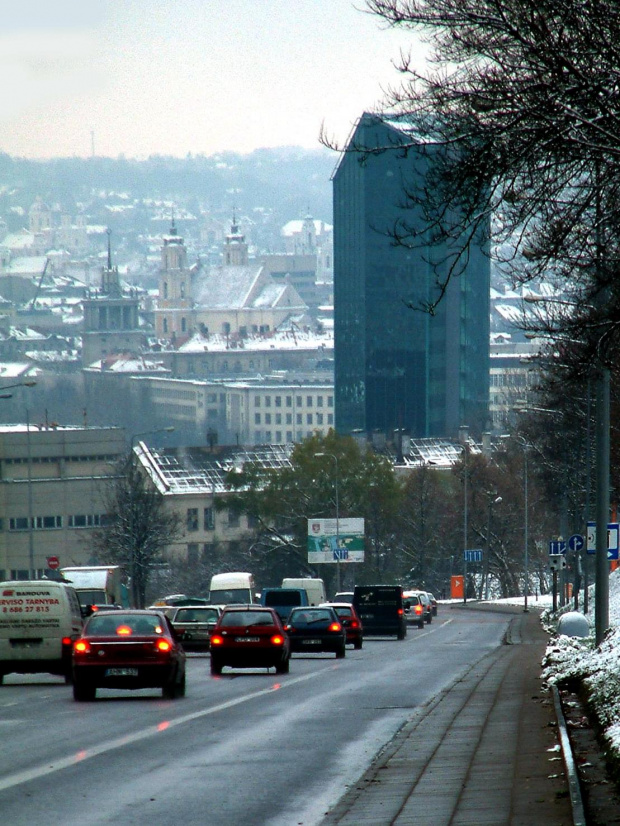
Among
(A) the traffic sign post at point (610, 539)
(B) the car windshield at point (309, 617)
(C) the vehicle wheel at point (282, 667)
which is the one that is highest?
(A) the traffic sign post at point (610, 539)

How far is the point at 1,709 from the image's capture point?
21.6m

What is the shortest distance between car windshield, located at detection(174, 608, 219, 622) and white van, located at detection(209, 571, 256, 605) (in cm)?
1708

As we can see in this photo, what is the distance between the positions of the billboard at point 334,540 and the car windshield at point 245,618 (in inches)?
2547

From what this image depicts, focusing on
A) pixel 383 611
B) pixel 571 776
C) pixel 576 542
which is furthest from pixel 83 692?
pixel 383 611

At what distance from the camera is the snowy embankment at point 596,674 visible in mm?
15141

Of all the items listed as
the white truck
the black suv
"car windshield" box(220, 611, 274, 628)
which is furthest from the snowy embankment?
the white truck

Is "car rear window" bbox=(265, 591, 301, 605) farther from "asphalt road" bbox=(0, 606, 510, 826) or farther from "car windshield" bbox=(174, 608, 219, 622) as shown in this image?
"asphalt road" bbox=(0, 606, 510, 826)

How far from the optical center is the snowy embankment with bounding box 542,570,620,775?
596 inches

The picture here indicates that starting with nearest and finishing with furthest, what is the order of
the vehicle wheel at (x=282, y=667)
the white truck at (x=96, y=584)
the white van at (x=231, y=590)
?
the vehicle wheel at (x=282, y=667), the white truck at (x=96, y=584), the white van at (x=231, y=590)

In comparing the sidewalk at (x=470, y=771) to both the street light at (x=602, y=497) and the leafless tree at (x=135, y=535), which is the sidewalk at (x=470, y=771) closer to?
the street light at (x=602, y=497)

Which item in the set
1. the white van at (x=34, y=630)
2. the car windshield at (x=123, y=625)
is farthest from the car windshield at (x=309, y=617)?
the car windshield at (x=123, y=625)

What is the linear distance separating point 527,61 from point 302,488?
88.7 metres

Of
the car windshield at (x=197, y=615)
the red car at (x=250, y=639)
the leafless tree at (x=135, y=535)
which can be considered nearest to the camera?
the red car at (x=250, y=639)

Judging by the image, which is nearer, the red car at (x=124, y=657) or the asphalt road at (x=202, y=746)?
the asphalt road at (x=202, y=746)
